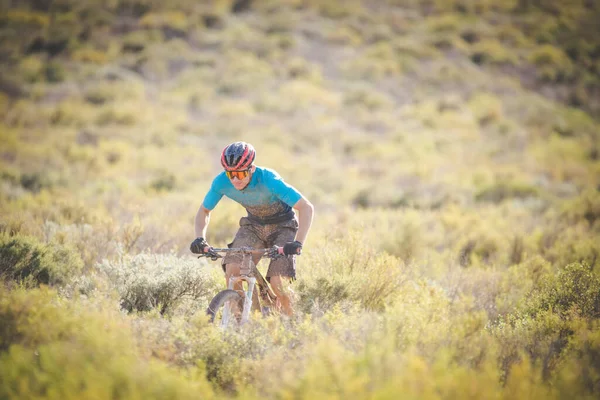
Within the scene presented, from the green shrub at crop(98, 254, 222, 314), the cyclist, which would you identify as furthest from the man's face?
the green shrub at crop(98, 254, 222, 314)

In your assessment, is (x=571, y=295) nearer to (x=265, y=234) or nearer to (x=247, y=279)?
(x=265, y=234)

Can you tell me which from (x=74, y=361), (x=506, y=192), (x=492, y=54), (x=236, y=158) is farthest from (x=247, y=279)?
(x=492, y=54)

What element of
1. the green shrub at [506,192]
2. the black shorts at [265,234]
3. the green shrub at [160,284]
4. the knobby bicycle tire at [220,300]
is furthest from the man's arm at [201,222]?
the green shrub at [506,192]

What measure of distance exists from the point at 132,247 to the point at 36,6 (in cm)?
3955

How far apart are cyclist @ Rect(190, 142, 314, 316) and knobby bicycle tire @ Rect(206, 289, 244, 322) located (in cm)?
26

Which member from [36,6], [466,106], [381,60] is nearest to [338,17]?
[381,60]

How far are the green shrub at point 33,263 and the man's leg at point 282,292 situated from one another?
9.51ft

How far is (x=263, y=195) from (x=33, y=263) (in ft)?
10.5

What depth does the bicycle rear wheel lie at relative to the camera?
4.61 m

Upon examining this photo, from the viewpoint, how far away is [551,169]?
22172mm

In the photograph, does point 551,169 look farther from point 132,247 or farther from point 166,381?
point 166,381

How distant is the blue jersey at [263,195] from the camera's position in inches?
200

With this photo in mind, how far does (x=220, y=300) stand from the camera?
467cm

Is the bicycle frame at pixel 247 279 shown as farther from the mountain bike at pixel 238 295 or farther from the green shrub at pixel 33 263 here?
the green shrub at pixel 33 263
